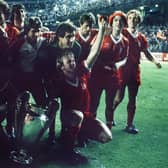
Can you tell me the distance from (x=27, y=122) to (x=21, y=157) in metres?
0.37

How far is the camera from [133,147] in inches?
154

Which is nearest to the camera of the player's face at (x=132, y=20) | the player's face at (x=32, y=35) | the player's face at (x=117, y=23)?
the player's face at (x=32, y=35)

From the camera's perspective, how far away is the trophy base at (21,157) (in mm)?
3348

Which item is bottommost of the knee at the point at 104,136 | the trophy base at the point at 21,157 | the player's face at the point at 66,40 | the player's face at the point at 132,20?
→ the trophy base at the point at 21,157

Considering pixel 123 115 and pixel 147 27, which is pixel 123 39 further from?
pixel 147 27

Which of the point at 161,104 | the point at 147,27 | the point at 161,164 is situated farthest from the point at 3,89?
the point at 147,27

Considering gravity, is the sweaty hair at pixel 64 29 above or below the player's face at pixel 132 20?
below

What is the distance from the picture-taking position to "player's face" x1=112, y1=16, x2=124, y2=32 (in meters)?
3.97

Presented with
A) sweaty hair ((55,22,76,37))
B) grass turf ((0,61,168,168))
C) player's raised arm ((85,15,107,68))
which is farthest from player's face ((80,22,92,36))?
grass turf ((0,61,168,168))

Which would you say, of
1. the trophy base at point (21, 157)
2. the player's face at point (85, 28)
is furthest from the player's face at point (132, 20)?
the trophy base at point (21, 157)

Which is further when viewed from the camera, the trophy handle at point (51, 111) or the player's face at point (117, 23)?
the player's face at point (117, 23)

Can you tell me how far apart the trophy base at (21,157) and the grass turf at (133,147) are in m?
Result: 0.07

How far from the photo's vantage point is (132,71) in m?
4.33

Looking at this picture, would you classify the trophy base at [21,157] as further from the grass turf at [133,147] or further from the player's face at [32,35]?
the player's face at [32,35]
